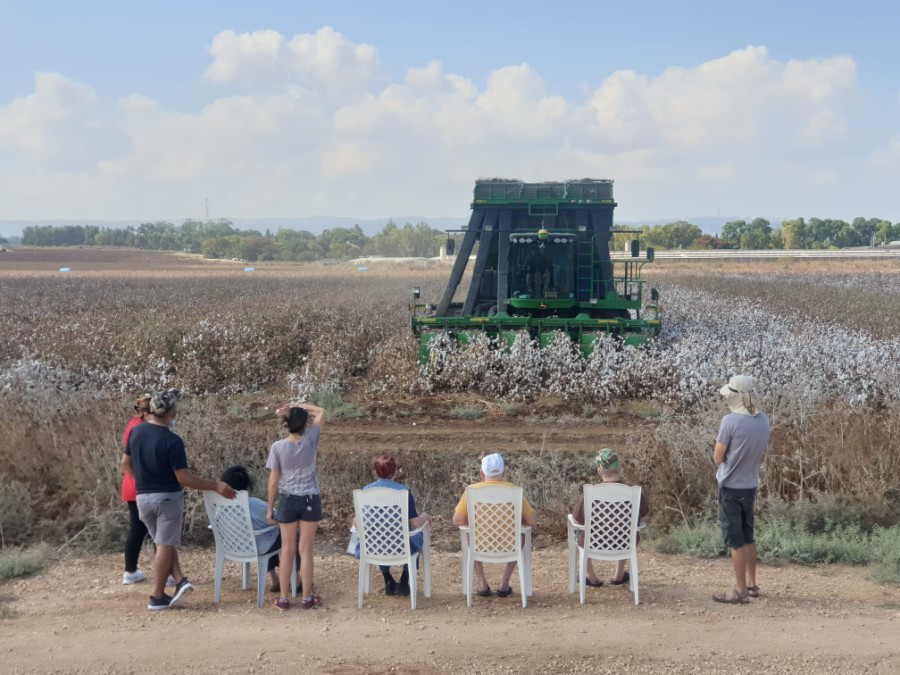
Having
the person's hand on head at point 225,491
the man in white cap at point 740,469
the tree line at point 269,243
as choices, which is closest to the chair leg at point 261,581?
the person's hand on head at point 225,491

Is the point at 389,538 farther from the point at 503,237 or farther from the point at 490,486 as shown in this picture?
the point at 503,237

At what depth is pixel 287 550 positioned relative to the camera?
21.0ft

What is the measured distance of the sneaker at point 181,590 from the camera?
6.45 meters

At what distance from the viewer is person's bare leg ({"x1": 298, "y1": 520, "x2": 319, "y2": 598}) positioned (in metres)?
6.39

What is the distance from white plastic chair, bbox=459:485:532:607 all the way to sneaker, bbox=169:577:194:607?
2.13 metres

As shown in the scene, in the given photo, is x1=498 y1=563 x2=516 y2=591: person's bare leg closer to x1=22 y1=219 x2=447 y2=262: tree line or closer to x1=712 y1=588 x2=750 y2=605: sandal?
x1=712 y1=588 x2=750 y2=605: sandal

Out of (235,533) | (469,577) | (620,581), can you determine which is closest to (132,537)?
(235,533)

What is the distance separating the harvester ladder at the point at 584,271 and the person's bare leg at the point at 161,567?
11.0m

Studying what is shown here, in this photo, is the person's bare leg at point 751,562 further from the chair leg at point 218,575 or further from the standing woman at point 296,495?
the chair leg at point 218,575

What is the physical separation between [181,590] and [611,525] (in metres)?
3.29

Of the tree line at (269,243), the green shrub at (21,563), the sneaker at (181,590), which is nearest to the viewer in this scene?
the sneaker at (181,590)

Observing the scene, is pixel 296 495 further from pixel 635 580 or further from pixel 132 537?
pixel 635 580

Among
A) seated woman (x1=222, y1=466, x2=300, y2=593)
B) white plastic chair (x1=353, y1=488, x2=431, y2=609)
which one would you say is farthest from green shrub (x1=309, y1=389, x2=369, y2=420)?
white plastic chair (x1=353, y1=488, x2=431, y2=609)

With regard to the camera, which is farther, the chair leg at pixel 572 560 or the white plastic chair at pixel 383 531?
the chair leg at pixel 572 560
